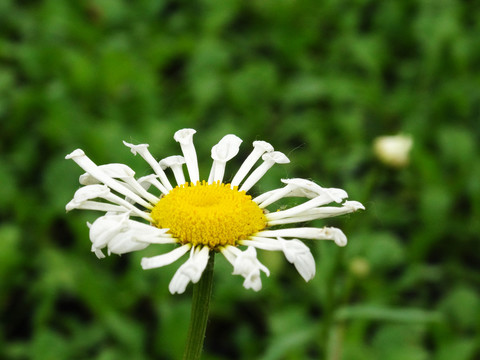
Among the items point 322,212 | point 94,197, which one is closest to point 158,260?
point 94,197

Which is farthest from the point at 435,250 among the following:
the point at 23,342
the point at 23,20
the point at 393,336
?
the point at 23,20

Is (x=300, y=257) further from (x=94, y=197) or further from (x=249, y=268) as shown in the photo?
(x=94, y=197)

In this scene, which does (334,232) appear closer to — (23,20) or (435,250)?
(435,250)

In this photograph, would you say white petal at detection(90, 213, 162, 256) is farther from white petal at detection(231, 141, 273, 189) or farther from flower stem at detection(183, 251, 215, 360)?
white petal at detection(231, 141, 273, 189)

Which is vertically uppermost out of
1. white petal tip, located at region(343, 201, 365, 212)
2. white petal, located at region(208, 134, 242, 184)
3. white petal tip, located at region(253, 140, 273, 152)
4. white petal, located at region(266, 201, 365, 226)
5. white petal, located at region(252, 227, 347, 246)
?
white petal tip, located at region(253, 140, 273, 152)

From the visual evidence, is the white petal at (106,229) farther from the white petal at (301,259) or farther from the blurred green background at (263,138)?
the blurred green background at (263,138)

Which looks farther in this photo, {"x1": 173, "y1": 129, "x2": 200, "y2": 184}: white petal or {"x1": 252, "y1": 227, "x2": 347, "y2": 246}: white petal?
{"x1": 173, "y1": 129, "x2": 200, "y2": 184}: white petal

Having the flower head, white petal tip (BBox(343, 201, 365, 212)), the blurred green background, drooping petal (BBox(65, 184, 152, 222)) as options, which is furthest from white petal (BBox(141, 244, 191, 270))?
the flower head
